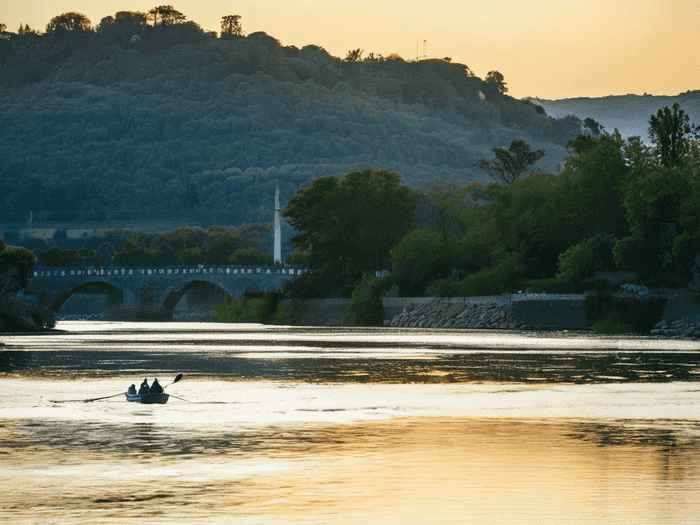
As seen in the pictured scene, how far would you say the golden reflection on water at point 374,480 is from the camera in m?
21.3

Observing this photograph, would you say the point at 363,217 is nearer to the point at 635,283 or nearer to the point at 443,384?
the point at 635,283

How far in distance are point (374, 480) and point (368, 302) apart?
439 ft

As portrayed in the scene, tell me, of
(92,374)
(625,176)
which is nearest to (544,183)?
(625,176)

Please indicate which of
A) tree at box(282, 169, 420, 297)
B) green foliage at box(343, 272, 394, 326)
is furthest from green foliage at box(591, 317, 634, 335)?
tree at box(282, 169, 420, 297)

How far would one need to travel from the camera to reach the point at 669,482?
80.1 feet

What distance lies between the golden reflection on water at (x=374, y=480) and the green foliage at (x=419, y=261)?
12126 cm

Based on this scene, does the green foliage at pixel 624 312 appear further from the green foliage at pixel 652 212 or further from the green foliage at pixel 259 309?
the green foliage at pixel 259 309

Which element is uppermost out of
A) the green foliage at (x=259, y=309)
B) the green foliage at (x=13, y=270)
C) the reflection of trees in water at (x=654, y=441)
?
the green foliage at (x=13, y=270)

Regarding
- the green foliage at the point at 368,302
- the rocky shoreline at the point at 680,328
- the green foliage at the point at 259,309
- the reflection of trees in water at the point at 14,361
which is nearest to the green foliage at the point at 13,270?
the green foliage at the point at 368,302

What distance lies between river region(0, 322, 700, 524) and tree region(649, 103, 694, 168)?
74.2m

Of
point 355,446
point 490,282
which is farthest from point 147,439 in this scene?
point 490,282

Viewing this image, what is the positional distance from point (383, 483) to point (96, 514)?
223 inches

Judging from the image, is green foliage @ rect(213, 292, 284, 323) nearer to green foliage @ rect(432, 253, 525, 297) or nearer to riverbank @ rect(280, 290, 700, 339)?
riverbank @ rect(280, 290, 700, 339)

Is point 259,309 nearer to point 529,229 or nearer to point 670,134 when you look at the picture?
point 529,229
